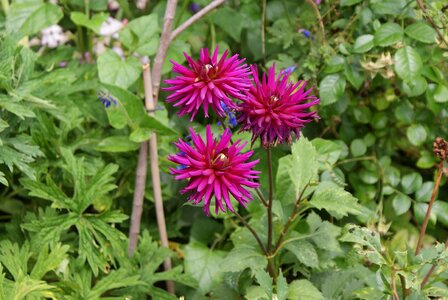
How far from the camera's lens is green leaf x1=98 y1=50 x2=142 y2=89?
5.69 feet

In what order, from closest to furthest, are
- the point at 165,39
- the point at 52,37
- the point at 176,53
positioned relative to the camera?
the point at 165,39
the point at 176,53
the point at 52,37

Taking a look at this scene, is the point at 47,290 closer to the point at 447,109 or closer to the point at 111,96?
the point at 111,96

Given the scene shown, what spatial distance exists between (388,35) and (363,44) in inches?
2.6

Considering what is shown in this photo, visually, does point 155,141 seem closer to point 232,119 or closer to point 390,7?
point 232,119

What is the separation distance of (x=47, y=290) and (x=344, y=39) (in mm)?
1032

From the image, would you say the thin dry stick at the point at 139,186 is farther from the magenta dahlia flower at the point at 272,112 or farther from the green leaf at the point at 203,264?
the magenta dahlia flower at the point at 272,112

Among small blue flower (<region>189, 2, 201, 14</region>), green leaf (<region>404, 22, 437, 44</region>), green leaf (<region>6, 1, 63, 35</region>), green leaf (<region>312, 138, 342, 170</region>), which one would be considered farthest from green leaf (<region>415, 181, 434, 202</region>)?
green leaf (<region>6, 1, 63, 35</region>)

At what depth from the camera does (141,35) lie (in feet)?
6.13

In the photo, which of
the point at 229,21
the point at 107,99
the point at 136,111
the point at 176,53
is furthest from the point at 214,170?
the point at 229,21

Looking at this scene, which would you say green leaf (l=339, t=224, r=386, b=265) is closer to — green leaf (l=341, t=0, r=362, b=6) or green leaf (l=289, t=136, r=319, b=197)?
green leaf (l=289, t=136, r=319, b=197)

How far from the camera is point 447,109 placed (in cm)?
182

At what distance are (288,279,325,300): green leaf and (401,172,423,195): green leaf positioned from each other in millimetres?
497

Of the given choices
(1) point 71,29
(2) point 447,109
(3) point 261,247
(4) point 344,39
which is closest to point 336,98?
(4) point 344,39

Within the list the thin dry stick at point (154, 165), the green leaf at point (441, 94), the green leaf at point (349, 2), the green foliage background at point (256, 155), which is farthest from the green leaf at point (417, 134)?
the thin dry stick at point (154, 165)
